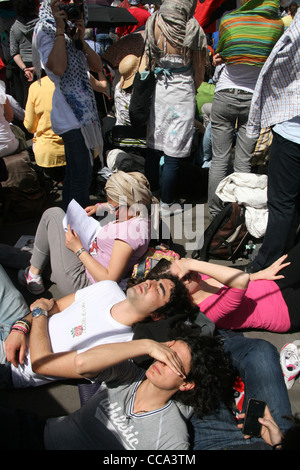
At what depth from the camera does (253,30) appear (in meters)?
2.87

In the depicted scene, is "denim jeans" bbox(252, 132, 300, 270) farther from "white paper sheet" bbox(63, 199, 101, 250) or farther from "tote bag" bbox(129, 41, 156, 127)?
"tote bag" bbox(129, 41, 156, 127)

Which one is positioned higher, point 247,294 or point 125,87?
point 125,87

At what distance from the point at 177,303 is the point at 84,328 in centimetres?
51

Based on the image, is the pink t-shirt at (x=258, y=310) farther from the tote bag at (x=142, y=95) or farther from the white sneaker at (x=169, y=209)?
the tote bag at (x=142, y=95)

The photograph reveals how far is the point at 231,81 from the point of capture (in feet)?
10.2

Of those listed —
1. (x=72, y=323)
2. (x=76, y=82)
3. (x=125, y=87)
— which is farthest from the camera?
(x=125, y=87)

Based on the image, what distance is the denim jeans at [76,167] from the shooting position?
9.51ft

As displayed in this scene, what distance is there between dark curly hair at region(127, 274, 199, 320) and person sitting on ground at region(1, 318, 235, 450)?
29 centimetres

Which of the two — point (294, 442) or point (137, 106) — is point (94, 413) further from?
point (137, 106)

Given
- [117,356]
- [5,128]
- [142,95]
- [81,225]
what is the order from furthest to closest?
1. [142,95]
2. [5,128]
3. [81,225]
4. [117,356]

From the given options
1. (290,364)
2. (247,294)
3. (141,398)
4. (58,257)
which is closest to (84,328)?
(141,398)

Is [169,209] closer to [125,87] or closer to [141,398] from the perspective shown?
[125,87]

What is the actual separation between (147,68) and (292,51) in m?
1.47

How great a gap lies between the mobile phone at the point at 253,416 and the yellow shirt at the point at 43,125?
9.69ft
